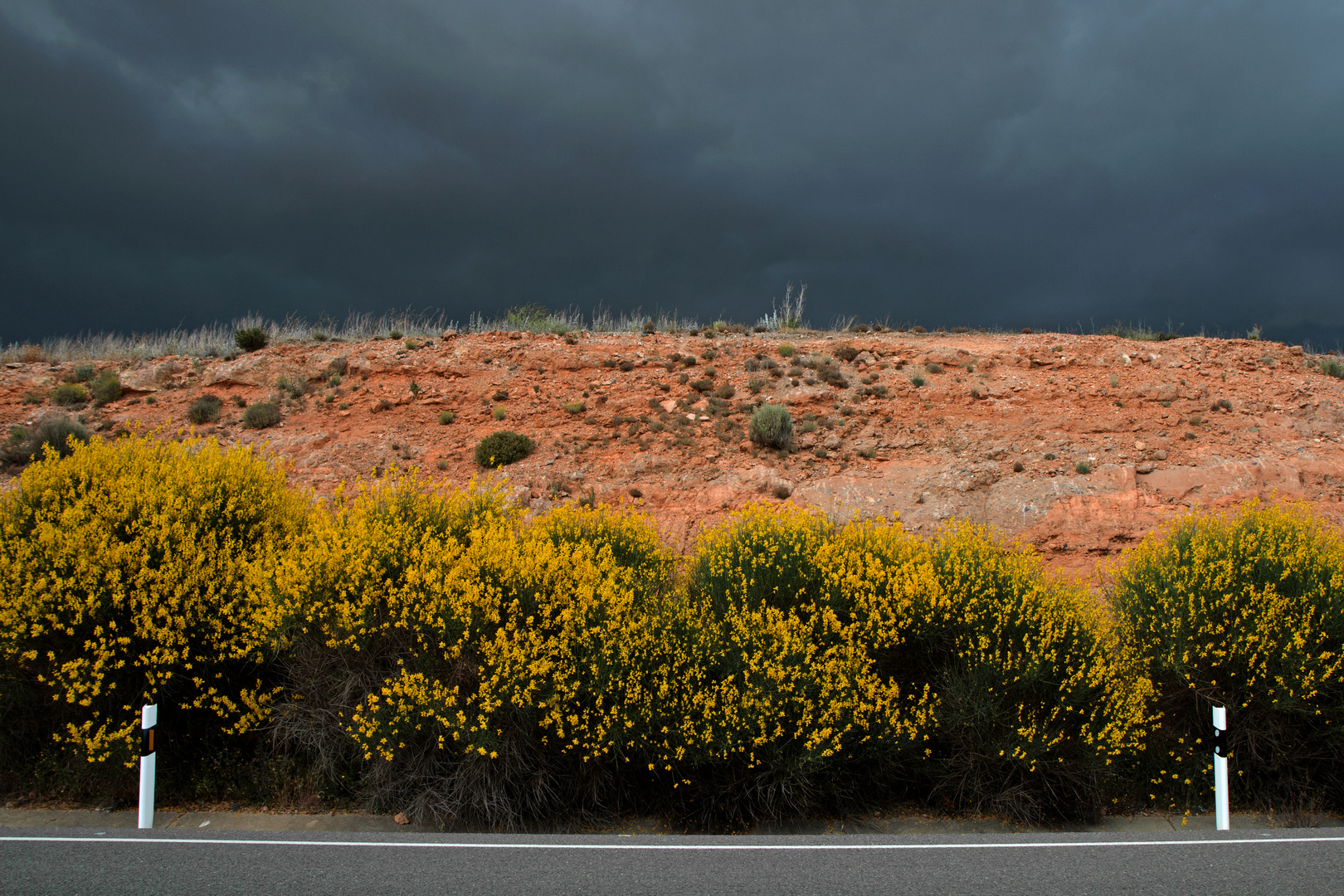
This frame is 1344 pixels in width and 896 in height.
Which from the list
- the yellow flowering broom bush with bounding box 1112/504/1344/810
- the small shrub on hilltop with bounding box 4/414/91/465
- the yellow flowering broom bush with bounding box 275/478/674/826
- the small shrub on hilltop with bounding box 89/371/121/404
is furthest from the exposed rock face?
the yellow flowering broom bush with bounding box 275/478/674/826

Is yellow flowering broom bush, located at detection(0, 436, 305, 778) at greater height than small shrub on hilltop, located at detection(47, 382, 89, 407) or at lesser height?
lesser

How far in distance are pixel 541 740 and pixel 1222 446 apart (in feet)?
64.7

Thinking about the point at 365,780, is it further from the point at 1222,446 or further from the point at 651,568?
the point at 1222,446

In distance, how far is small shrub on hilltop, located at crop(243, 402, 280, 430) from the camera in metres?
21.8

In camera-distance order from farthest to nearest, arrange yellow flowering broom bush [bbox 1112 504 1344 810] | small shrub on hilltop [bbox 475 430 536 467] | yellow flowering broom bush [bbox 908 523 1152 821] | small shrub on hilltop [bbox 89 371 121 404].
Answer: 1. small shrub on hilltop [bbox 89 371 121 404]
2. small shrub on hilltop [bbox 475 430 536 467]
3. yellow flowering broom bush [bbox 1112 504 1344 810]
4. yellow flowering broom bush [bbox 908 523 1152 821]

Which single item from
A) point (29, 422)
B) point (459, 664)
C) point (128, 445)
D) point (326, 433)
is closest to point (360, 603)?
point (459, 664)

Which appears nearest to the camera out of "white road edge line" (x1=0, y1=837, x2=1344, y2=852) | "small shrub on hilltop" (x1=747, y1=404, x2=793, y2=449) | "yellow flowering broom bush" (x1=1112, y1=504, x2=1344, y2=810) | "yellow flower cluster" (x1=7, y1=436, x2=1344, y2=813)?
"white road edge line" (x1=0, y1=837, x2=1344, y2=852)

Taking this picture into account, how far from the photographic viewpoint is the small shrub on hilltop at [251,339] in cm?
2705

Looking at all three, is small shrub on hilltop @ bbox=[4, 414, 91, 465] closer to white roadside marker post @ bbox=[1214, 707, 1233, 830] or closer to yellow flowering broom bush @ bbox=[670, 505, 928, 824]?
yellow flowering broom bush @ bbox=[670, 505, 928, 824]

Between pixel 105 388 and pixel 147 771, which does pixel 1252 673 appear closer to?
pixel 147 771

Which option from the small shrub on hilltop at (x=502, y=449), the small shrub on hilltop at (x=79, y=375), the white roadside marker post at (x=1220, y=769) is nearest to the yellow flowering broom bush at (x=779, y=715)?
the white roadside marker post at (x=1220, y=769)

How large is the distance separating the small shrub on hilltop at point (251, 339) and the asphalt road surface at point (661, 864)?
24332 millimetres

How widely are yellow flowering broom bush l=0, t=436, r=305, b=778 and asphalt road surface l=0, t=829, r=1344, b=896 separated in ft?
4.41

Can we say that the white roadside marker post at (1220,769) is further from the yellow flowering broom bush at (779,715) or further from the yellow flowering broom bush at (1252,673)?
the yellow flowering broom bush at (779,715)
